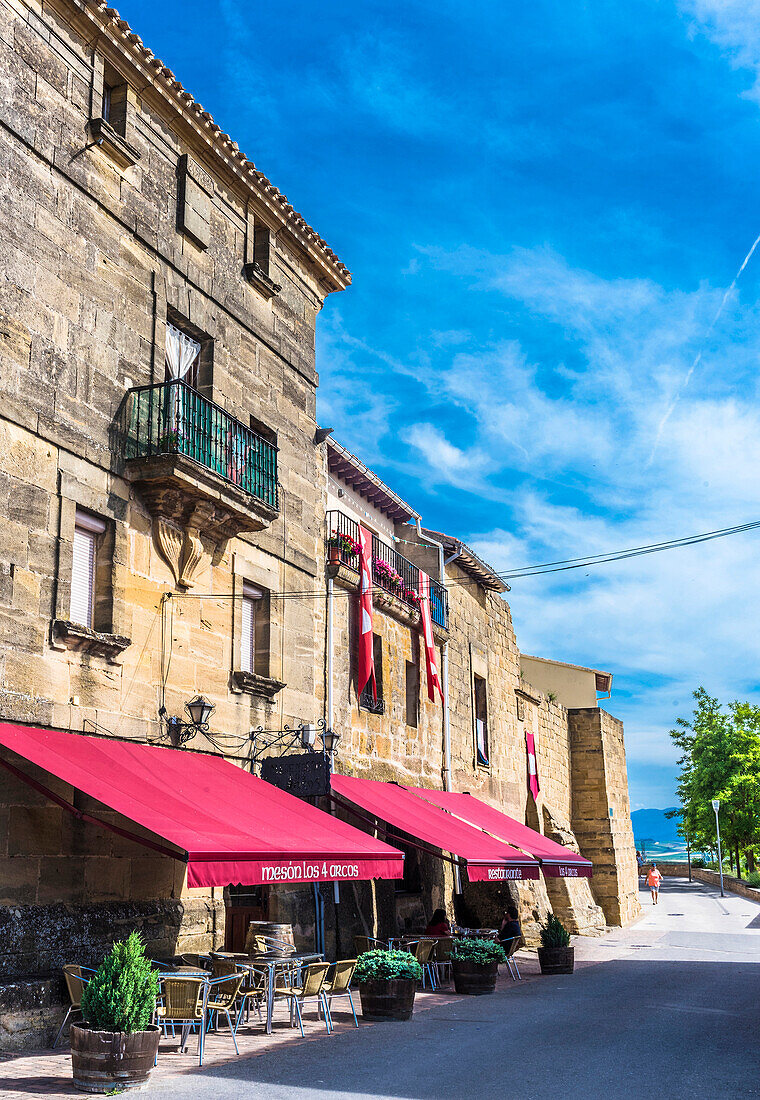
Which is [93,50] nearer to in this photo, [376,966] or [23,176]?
[23,176]

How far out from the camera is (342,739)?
16297mm

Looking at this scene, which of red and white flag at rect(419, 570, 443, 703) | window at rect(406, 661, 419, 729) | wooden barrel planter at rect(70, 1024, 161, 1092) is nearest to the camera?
wooden barrel planter at rect(70, 1024, 161, 1092)

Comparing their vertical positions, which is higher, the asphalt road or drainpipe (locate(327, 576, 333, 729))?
drainpipe (locate(327, 576, 333, 729))

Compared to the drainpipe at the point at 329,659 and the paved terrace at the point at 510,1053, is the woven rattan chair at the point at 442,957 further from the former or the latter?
the drainpipe at the point at 329,659

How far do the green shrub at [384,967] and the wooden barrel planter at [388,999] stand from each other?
6 centimetres

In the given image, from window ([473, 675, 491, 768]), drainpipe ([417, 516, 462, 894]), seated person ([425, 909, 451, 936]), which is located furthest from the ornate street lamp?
window ([473, 675, 491, 768])

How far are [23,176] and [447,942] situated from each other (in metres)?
12.0

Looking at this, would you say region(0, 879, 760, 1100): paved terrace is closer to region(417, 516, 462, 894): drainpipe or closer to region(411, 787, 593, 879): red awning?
region(411, 787, 593, 879): red awning

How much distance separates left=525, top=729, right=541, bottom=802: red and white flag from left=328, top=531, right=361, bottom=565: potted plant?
12.1 metres

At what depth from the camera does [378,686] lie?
59.5 feet

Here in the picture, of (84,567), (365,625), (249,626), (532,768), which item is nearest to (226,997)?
(84,567)

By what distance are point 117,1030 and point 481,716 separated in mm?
17375

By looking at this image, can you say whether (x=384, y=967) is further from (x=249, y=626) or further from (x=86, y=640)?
(x=249, y=626)

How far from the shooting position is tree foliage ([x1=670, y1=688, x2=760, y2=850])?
1902 inches
